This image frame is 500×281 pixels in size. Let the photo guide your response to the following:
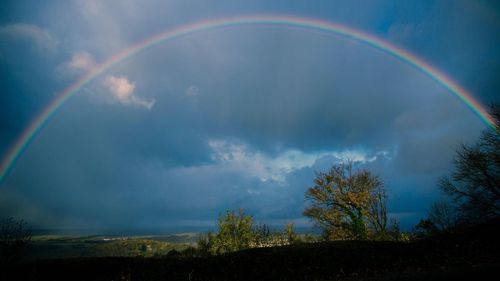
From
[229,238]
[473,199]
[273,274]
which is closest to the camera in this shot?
[273,274]

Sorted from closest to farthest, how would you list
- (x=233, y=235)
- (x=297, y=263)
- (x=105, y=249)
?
(x=297, y=263) → (x=233, y=235) → (x=105, y=249)

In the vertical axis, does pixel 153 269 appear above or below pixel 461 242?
below

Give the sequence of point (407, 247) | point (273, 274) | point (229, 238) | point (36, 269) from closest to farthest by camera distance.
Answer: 1. point (273, 274)
2. point (36, 269)
3. point (407, 247)
4. point (229, 238)

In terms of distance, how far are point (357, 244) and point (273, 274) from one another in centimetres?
704

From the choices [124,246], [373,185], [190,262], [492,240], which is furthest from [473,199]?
[124,246]

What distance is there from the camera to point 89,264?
1745 centimetres

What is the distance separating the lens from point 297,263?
16.5 m

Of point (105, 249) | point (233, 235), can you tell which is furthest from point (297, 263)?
point (105, 249)

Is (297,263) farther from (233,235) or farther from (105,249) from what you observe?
(105,249)

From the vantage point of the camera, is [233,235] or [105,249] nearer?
[233,235]

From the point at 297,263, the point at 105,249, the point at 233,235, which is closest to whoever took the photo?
the point at 297,263

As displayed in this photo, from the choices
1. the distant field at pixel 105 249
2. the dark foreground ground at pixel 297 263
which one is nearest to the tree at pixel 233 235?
the dark foreground ground at pixel 297 263

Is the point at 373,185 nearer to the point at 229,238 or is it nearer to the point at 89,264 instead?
the point at 229,238

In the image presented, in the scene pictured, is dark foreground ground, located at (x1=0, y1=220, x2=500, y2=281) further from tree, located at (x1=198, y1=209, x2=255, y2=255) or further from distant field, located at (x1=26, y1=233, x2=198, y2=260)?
distant field, located at (x1=26, y1=233, x2=198, y2=260)
